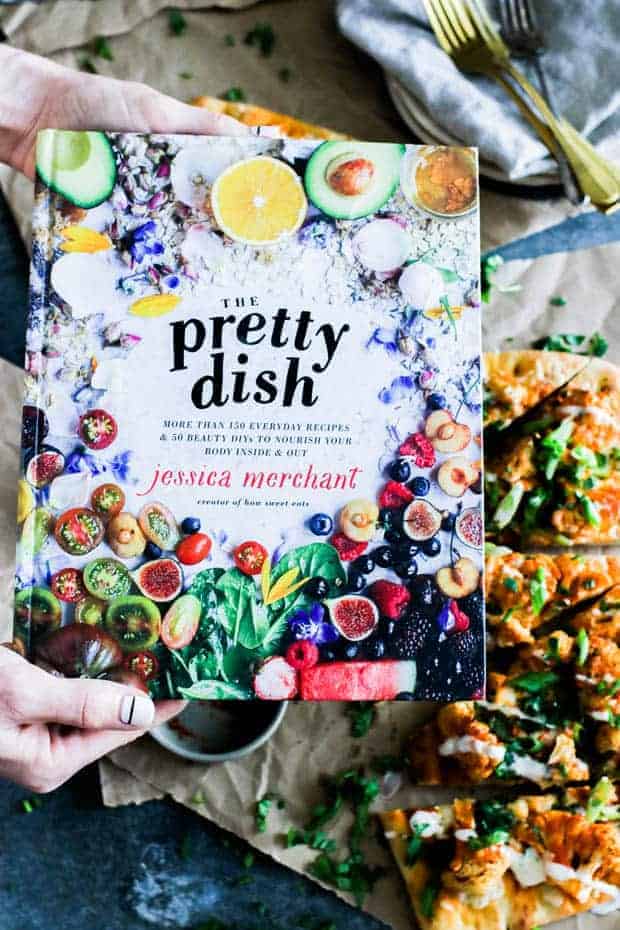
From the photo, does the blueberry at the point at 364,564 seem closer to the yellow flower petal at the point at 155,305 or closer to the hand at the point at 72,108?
the yellow flower petal at the point at 155,305

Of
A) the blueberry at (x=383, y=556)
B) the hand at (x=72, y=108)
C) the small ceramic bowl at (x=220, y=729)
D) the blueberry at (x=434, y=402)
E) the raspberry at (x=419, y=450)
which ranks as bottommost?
the small ceramic bowl at (x=220, y=729)

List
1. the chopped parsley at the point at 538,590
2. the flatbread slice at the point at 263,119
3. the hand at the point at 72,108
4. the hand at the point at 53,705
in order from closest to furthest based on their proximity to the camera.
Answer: the hand at the point at 53,705
the hand at the point at 72,108
the chopped parsley at the point at 538,590
the flatbread slice at the point at 263,119

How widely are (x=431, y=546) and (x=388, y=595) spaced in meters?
0.11

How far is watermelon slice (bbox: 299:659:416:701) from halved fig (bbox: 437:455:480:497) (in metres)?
0.31

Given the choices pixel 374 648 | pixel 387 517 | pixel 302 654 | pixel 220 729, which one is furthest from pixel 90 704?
pixel 220 729

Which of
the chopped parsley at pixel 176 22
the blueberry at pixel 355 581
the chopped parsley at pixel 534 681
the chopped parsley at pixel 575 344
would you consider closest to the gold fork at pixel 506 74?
the chopped parsley at pixel 575 344

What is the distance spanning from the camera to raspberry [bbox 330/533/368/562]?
1812 mm

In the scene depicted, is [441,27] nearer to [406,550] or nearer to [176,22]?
[176,22]

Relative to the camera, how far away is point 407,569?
1821mm

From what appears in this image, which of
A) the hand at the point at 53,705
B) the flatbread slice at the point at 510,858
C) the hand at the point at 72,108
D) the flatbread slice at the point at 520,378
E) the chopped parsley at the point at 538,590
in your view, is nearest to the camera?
the hand at the point at 53,705

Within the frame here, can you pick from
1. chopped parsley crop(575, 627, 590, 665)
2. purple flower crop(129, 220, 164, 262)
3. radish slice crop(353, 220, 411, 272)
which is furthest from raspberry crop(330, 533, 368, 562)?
chopped parsley crop(575, 627, 590, 665)

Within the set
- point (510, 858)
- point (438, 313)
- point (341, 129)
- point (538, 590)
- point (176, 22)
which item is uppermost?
point (176, 22)

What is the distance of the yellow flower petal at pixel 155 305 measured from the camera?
5.96 ft

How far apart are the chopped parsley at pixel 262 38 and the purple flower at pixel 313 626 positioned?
1.73 m
